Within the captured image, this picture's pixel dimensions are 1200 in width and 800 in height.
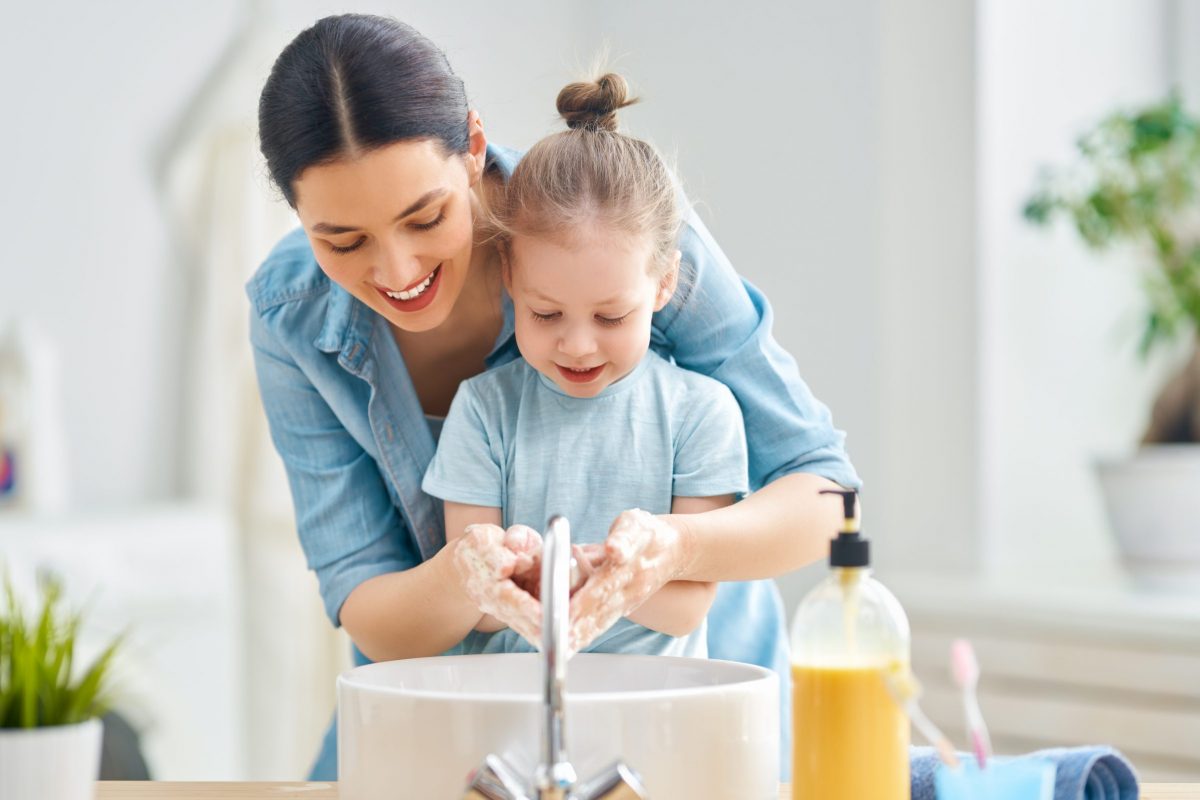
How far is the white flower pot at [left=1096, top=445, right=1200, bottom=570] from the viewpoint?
2.40m

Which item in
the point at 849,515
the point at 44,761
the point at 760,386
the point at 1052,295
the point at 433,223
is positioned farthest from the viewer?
the point at 1052,295

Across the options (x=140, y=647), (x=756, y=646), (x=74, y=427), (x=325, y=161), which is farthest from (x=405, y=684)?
(x=74, y=427)

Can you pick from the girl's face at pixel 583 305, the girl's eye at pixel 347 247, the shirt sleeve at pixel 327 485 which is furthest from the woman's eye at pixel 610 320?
the shirt sleeve at pixel 327 485

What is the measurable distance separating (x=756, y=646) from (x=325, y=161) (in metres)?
0.70

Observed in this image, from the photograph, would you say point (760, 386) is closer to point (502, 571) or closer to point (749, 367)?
point (749, 367)

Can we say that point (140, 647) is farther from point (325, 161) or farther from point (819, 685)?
point (819, 685)

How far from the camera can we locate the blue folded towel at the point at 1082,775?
86 cm

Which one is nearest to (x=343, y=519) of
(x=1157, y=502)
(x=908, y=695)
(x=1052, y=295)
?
(x=908, y=695)

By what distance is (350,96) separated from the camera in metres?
1.06

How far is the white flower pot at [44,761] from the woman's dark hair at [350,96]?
1.67ft

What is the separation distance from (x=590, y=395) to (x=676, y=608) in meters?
0.20

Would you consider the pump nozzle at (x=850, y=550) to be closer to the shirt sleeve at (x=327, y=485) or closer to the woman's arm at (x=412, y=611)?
the woman's arm at (x=412, y=611)

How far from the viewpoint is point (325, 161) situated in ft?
3.50

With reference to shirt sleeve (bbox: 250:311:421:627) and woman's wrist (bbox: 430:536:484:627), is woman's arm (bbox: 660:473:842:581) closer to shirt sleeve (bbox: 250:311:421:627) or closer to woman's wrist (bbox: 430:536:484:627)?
woman's wrist (bbox: 430:536:484:627)
